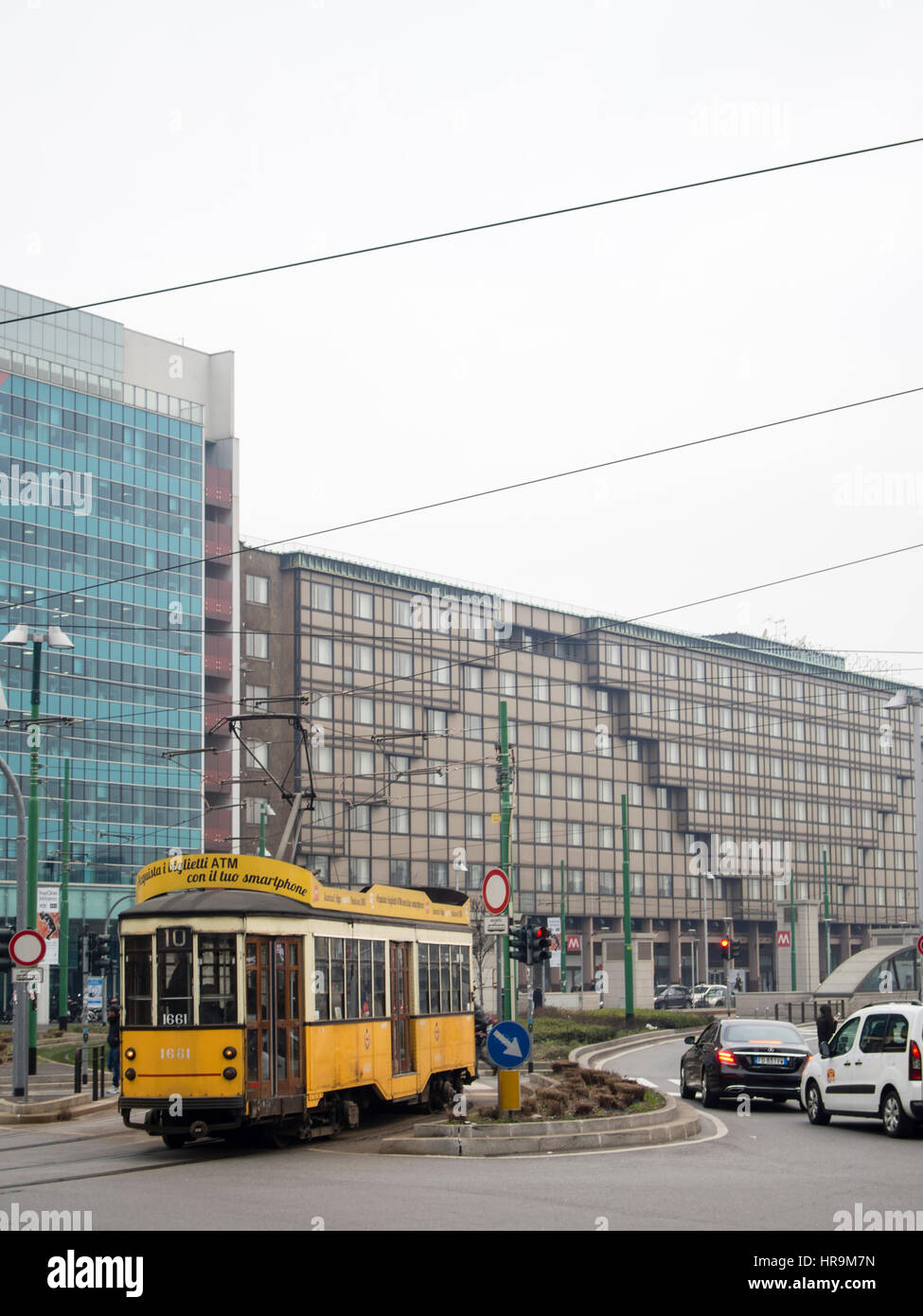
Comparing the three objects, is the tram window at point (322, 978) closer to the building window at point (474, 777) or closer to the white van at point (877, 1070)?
the white van at point (877, 1070)

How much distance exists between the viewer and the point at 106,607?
288 ft

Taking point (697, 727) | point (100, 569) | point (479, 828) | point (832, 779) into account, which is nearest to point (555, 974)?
point (479, 828)

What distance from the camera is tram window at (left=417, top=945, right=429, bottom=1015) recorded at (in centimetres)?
2170

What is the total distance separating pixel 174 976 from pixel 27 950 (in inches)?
295

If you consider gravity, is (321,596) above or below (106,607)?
above

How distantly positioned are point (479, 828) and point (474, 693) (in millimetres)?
7574

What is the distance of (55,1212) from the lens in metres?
Answer: 12.0

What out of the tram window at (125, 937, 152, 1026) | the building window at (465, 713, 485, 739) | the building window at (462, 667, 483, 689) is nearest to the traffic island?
the tram window at (125, 937, 152, 1026)

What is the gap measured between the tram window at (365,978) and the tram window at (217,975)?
107 inches

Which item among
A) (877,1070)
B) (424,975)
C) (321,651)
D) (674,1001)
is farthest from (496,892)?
(321,651)

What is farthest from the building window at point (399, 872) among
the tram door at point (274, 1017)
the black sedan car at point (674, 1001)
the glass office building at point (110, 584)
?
the tram door at point (274, 1017)

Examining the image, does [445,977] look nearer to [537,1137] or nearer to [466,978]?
[466,978]

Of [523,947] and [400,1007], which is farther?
[523,947]
